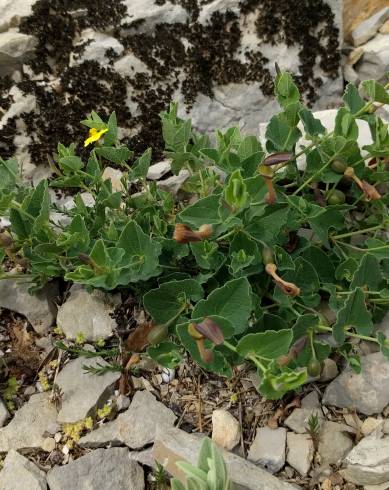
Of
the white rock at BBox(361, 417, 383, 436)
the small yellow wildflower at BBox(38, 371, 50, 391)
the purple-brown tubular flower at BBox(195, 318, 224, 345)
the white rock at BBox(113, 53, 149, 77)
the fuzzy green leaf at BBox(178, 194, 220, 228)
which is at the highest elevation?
the white rock at BBox(113, 53, 149, 77)

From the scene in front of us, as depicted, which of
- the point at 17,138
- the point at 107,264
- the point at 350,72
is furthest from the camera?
the point at 350,72

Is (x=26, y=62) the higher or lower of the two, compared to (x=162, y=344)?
higher

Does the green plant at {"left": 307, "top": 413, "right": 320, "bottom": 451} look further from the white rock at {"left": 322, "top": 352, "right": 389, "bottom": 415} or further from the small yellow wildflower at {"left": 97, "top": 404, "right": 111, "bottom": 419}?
the small yellow wildflower at {"left": 97, "top": 404, "right": 111, "bottom": 419}

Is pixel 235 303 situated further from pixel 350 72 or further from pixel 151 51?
pixel 350 72

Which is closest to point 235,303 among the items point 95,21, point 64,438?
point 64,438

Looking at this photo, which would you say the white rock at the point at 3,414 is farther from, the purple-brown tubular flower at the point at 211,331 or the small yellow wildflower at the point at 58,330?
the purple-brown tubular flower at the point at 211,331

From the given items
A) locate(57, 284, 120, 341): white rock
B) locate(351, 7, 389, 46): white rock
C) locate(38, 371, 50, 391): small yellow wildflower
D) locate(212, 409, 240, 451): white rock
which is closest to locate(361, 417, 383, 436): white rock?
locate(212, 409, 240, 451): white rock
